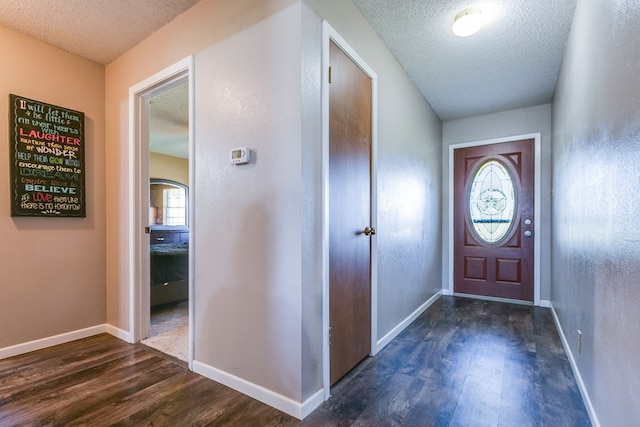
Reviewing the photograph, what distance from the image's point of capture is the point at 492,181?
4195 mm

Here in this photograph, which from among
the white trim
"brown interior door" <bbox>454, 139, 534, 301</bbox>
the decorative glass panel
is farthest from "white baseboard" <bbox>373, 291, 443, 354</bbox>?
the decorative glass panel


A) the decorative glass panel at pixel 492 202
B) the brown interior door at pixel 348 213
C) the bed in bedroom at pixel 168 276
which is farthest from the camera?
the decorative glass panel at pixel 492 202

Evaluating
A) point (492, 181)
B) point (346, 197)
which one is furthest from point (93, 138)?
point (492, 181)

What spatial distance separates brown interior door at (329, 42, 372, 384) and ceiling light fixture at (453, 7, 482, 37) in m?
0.74

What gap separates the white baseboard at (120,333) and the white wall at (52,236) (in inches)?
5.2

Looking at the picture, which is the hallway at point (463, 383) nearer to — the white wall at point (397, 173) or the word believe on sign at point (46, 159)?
the white wall at point (397, 173)

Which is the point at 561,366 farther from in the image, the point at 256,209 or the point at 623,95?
the point at 256,209

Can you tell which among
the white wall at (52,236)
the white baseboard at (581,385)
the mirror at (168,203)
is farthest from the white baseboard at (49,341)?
the mirror at (168,203)

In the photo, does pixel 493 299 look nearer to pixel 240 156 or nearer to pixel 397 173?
pixel 397 173

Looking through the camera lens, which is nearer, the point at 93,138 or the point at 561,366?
the point at 561,366

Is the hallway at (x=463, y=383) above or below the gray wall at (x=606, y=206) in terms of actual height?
below

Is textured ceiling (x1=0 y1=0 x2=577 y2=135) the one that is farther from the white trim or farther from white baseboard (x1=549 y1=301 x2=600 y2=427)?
the white trim

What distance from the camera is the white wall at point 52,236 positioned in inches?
93.3

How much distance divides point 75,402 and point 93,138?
221 cm
